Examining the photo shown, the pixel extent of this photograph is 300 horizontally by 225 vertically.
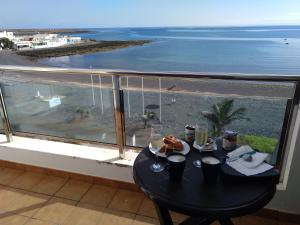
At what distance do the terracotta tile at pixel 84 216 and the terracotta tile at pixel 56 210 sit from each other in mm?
43

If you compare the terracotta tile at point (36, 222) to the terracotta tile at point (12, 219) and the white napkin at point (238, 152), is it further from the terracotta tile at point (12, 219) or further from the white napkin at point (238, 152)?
the white napkin at point (238, 152)

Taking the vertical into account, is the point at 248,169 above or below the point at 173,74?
below

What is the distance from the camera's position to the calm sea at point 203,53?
23797 millimetres

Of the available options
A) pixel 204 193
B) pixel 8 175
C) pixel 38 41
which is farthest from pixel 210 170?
pixel 38 41

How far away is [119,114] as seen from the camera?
6.72ft

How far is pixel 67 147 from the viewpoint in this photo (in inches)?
92.3

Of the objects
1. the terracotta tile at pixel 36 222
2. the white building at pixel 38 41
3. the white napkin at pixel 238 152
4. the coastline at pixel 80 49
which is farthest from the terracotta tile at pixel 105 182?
the coastline at pixel 80 49

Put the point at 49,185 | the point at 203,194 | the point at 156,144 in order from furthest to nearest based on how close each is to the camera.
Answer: the point at 49,185 < the point at 156,144 < the point at 203,194

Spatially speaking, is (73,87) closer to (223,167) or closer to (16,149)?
(16,149)

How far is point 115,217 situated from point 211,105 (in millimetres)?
1175

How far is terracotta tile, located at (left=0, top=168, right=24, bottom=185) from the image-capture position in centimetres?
232

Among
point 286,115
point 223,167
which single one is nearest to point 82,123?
point 223,167

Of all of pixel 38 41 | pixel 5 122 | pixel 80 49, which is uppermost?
pixel 38 41

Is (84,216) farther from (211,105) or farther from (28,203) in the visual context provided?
(211,105)
